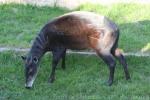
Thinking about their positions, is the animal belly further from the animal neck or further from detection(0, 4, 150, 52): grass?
detection(0, 4, 150, 52): grass

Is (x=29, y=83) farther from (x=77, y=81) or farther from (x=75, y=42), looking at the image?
(x=75, y=42)

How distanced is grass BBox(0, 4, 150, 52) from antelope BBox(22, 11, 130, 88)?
1.70 metres

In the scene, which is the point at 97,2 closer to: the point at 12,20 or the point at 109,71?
the point at 12,20

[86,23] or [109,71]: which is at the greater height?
[86,23]

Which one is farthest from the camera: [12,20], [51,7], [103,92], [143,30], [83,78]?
[51,7]

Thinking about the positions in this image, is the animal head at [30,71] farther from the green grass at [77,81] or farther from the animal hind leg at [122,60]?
Result: the animal hind leg at [122,60]

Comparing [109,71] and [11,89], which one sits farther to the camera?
[109,71]

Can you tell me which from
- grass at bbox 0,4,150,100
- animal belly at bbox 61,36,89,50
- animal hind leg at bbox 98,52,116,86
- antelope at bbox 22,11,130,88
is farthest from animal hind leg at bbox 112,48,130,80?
animal belly at bbox 61,36,89,50

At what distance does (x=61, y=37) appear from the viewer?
856 cm

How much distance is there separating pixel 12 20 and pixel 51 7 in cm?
133

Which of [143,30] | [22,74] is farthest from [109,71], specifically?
[143,30]

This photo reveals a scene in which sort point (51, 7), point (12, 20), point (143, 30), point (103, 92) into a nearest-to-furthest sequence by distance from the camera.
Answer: point (103, 92) < point (143, 30) < point (12, 20) < point (51, 7)

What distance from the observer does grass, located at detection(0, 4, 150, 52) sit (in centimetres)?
1050

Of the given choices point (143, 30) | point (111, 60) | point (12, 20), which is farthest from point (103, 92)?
point (12, 20)
